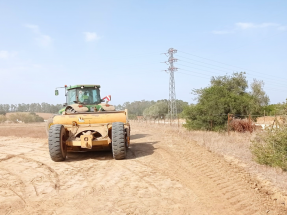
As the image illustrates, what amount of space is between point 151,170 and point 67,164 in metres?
2.45

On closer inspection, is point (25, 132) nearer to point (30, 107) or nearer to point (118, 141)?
point (118, 141)

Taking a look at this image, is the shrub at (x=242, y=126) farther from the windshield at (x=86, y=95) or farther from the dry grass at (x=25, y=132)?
the dry grass at (x=25, y=132)

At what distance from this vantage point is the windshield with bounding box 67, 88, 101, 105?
11766mm

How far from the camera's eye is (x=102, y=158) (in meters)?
8.88

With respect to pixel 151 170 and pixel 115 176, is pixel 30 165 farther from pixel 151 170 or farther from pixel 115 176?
pixel 151 170

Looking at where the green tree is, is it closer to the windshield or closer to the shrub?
the shrub

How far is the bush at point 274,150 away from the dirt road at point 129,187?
957 millimetres

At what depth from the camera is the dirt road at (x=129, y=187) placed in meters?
4.78

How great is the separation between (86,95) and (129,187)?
6727 millimetres

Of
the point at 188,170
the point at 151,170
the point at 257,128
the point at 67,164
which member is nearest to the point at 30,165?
the point at 67,164

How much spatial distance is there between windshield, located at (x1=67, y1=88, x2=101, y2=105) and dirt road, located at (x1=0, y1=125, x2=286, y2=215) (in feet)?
11.3

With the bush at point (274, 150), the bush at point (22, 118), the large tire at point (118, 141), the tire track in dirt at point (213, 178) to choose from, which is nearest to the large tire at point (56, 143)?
the large tire at point (118, 141)

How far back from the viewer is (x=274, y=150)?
7.55 metres

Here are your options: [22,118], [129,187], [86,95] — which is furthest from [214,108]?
[22,118]
